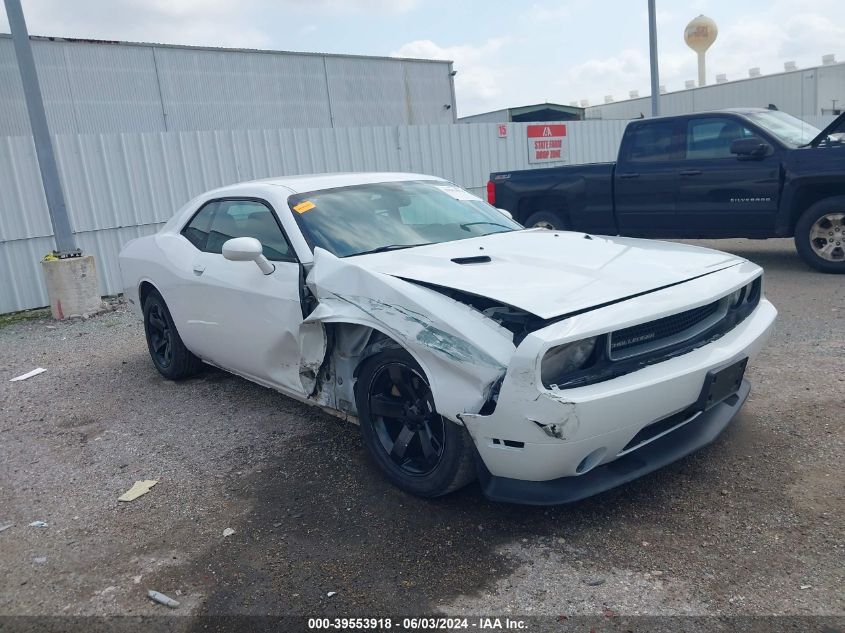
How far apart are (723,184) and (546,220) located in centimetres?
235

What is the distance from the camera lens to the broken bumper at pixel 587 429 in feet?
9.04

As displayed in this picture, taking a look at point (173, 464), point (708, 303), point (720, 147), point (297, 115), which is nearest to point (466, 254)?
point (708, 303)

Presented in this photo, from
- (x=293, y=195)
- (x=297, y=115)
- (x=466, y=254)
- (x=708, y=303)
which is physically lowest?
(x=708, y=303)

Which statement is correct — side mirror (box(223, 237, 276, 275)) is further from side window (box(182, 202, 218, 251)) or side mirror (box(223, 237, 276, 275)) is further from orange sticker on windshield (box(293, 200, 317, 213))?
side window (box(182, 202, 218, 251))

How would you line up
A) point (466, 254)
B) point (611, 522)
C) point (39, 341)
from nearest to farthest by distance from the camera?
point (611, 522) < point (466, 254) < point (39, 341)

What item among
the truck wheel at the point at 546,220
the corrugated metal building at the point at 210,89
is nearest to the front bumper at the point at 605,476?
the truck wheel at the point at 546,220

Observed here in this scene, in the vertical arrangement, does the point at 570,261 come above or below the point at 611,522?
above

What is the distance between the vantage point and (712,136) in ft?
28.3

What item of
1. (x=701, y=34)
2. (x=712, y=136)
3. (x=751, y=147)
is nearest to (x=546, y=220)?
(x=712, y=136)

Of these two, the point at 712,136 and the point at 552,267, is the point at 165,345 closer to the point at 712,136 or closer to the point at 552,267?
the point at 552,267

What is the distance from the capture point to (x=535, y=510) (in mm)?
3340

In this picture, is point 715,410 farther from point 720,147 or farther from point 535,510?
point 720,147

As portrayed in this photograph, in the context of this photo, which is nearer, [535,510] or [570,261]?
[535,510]

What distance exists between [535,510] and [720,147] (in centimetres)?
666
